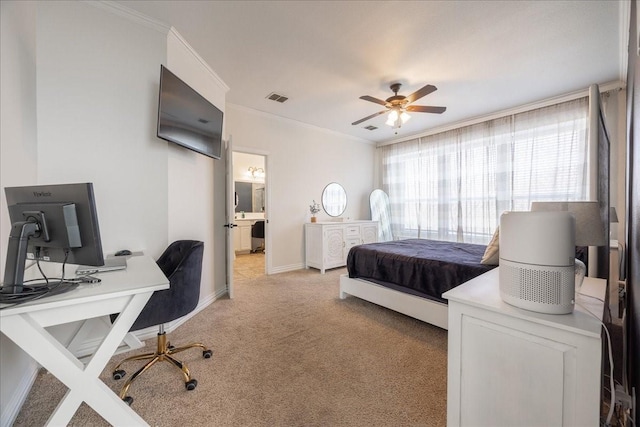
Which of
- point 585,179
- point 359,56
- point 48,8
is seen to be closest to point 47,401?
point 48,8

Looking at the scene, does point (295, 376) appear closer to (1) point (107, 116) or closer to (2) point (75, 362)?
(2) point (75, 362)

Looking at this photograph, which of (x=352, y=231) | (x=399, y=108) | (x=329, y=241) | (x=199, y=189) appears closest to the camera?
(x=199, y=189)

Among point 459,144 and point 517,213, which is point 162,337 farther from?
point 459,144

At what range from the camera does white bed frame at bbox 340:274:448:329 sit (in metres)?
2.20

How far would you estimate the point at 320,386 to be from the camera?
1589 millimetres

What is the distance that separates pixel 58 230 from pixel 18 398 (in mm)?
1176

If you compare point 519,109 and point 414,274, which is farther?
point 519,109

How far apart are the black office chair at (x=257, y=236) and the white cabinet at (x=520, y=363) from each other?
17.5ft

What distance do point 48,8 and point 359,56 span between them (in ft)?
8.15

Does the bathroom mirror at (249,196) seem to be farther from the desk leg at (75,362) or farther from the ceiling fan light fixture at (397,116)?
the desk leg at (75,362)

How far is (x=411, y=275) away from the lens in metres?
2.44

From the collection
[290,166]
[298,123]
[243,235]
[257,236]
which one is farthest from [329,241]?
[243,235]

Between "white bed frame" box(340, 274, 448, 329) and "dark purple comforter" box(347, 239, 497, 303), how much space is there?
67 millimetres

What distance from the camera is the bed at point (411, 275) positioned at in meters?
2.18
